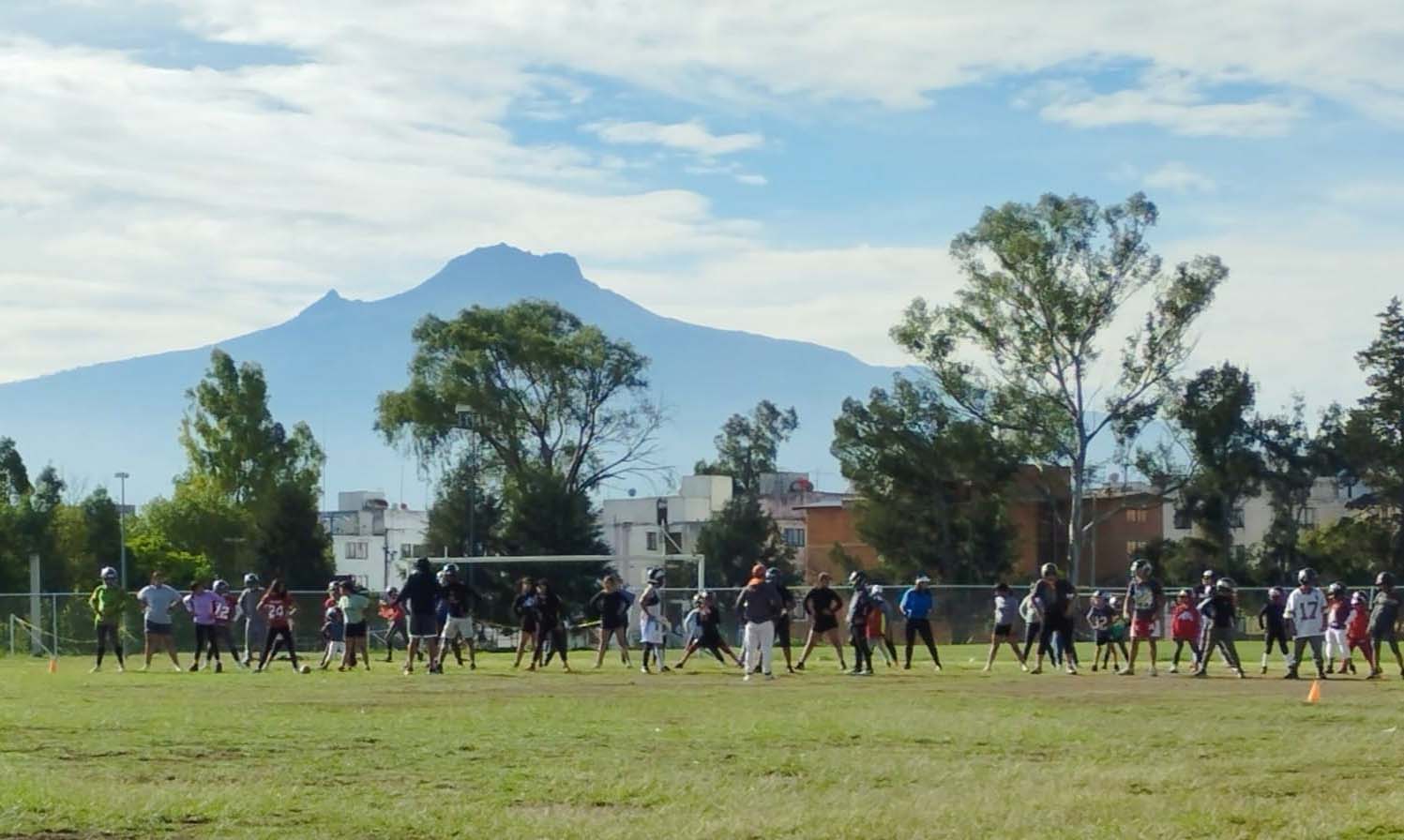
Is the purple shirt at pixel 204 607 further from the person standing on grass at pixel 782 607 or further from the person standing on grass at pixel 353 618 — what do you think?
the person standing on grass at pixel 782 607

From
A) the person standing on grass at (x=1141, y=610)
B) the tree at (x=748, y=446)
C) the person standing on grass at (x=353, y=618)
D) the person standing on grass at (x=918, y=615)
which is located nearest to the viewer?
the person standing on grass at (x=1141, y=610)

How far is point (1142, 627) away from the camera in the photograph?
34.6m

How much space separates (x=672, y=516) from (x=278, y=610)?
62157mm

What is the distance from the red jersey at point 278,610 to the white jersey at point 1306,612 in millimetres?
17095

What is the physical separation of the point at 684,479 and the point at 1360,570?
32.2 m

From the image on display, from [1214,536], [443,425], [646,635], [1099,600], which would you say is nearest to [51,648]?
[646,635]

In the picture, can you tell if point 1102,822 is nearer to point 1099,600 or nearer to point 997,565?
point 1099,600

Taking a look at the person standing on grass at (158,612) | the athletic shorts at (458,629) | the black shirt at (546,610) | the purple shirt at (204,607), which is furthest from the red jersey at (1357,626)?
the person standing on grass at (158,612)

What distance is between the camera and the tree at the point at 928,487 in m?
80.9

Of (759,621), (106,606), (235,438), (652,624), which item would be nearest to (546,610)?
(652,624)

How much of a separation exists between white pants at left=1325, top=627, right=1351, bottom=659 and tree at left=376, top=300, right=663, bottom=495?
174 ft

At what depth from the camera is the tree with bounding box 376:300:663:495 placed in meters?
87.2

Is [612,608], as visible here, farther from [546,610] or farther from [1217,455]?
[1217,455]

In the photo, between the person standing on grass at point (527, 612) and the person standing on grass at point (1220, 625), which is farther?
the person standing on grass at point (527, 612)
